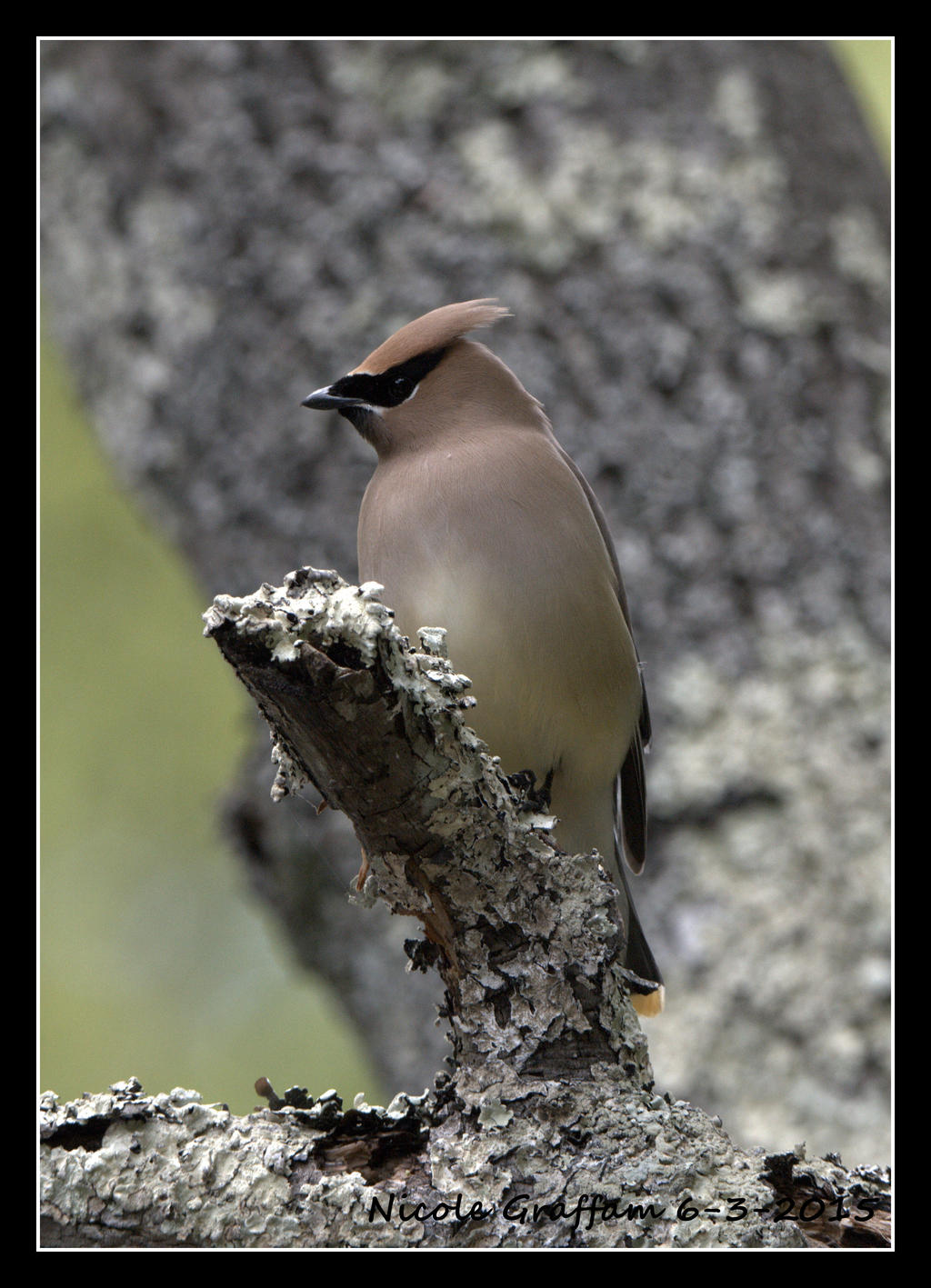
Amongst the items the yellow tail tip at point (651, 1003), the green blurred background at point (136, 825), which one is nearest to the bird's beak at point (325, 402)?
the yellow tail tip at point (651, 1003)

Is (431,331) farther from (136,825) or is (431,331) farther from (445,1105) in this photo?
(136,825)

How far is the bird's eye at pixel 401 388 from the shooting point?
3.39 m

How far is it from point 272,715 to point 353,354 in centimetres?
217

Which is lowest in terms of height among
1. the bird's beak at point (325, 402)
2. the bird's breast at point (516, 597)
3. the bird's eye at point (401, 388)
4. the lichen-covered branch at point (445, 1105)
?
the lichen-covered branch at point (445, 1105)

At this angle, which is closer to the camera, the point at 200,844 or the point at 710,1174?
the point at 710,1174

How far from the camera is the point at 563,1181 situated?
2.11 metres

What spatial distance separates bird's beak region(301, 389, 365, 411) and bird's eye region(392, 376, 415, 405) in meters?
0.12

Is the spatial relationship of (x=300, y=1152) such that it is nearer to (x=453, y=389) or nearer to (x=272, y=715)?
(x=272, y=715)

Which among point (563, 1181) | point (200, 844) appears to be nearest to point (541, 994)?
point (563, 1181)

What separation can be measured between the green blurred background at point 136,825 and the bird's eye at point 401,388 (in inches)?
70.9

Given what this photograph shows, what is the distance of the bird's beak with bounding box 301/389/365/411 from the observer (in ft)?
10.6

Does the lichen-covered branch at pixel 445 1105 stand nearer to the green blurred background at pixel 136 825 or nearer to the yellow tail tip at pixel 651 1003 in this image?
the yellow tail tip at pixel 651 1003

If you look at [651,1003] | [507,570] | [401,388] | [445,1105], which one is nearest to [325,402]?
[401,388]

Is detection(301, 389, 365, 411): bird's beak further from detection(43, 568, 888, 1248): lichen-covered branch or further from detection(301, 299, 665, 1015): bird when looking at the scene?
detection(43, 568, 888, 1248): lichen-covered branch
